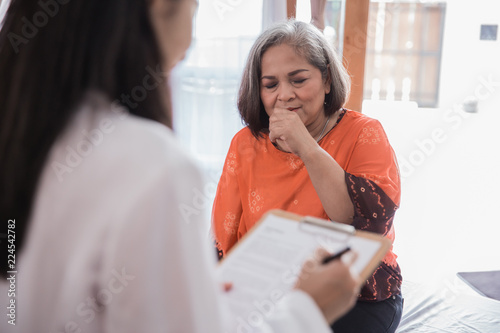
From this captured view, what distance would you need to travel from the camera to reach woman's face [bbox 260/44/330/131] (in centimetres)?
137

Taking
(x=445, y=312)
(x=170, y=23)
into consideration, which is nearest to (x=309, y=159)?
(x=170, y=23)

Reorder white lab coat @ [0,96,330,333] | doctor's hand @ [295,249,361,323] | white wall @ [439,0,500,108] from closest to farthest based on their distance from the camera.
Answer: white lab coat @ [0,96,330,333] < doctor's hand @ [295,249,361,323] < white wall @ [439,0,500,108]

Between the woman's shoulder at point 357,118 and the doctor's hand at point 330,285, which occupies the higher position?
the woman's shoulder at point 357,118

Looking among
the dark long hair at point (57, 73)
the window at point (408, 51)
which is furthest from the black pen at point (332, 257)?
the window at point (408, 51)

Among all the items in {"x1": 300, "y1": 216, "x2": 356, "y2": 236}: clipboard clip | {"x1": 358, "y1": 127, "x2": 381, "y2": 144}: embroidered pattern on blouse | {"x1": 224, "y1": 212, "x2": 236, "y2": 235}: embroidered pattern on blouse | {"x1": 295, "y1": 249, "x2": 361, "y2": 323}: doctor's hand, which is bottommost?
{"x1": 224, "y1": 212, "x2": 236, "y2": 235}: embroidered pattern on blouse

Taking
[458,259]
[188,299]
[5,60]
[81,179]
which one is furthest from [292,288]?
[458,259]

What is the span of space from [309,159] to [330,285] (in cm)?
57

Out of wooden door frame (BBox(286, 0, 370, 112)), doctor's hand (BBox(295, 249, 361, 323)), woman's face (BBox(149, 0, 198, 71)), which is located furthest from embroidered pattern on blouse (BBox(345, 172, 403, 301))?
wooden door frame (BBox(286, 0, 370, 112))

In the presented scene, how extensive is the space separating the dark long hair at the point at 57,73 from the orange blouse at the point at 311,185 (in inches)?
32.1

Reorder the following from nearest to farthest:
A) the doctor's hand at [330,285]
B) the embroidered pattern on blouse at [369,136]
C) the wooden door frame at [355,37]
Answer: the doctor's hand at [330,285] → the embroidered pattern on blouse at [369,136] → the wooden door frame at [355,37]

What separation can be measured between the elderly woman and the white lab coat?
30.5 inches

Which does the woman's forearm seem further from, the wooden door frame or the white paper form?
the wooden door frame

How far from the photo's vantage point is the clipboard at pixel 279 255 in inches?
27.5

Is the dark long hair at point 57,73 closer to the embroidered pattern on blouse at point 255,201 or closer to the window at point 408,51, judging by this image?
the embroidered pattern on blouse at point 255,201
